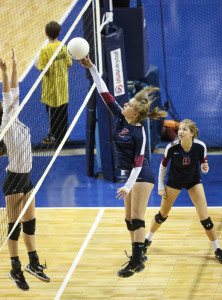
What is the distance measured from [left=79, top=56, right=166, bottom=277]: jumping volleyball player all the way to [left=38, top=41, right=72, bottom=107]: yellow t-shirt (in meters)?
3.70

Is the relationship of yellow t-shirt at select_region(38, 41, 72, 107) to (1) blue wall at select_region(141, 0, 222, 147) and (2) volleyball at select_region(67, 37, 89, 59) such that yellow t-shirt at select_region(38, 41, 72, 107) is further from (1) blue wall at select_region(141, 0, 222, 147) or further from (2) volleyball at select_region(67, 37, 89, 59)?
(2) volleyball at select_region(67, 37, 89, 59)

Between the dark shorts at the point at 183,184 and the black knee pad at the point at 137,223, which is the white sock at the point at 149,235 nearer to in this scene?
the dark shorts at the point at 183,184

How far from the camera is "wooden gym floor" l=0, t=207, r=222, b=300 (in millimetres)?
6371

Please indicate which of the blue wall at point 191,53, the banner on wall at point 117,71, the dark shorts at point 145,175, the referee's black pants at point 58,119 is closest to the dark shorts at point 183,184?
the dark shorts at point 145,175

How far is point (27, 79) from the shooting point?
12.0m

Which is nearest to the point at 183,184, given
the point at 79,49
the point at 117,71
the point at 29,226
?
the point at 29,226

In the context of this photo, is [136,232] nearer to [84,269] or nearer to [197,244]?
[84,269]

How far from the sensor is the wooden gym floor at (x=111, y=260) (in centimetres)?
637

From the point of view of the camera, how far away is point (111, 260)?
7074mm

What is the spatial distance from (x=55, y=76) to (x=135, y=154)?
4384mm

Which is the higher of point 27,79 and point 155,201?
point 27,79

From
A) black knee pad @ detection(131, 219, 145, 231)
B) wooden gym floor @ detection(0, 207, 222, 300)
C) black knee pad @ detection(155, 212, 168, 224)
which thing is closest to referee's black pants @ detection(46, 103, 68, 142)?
wooden gym floor @ detection(0, 207, 222, 300)

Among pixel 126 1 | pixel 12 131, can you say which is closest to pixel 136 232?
pixel 12 131

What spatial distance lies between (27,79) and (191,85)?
3.22 metres
